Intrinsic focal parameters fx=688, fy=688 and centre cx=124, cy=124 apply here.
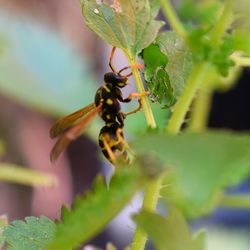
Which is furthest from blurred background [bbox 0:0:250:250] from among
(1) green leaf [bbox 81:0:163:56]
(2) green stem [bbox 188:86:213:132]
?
(1) green leaf [bbox 81:0:163:56]

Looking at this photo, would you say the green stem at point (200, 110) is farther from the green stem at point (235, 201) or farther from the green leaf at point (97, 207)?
the green leaf at point (97, 207)

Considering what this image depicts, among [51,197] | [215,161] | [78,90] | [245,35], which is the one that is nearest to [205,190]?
[215,161]

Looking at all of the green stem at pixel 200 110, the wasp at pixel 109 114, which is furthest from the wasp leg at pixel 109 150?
the green stem at pixel 200 110

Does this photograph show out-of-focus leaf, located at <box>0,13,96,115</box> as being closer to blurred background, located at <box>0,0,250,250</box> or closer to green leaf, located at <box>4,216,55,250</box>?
blurred background, located at <box>0,0,250,250</box>

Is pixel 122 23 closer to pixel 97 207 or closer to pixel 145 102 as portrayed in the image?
pixel 145 102

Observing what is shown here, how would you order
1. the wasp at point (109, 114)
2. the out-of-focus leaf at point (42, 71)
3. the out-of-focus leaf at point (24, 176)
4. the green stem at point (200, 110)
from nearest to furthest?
the wasp at point (109, 114) < the out-of-focus leaf at point (24, 176) < the green stem at point (200, 110) < the out-of-focus leaf at point (42, 71)

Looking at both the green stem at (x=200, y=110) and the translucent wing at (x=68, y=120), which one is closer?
the translucent wing at (x=68, y=120)
